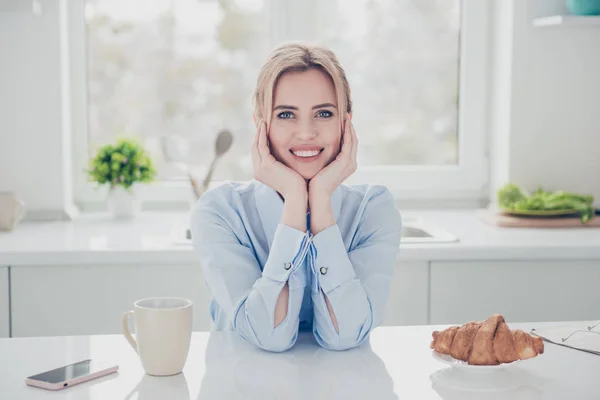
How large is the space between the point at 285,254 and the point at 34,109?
1.68m

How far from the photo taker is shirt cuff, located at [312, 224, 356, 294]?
4.91 feet

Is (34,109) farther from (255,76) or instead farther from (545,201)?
(545,201)

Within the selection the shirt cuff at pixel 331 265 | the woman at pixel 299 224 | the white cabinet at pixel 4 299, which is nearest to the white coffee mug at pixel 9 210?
the white cabinet at pixel 4 299

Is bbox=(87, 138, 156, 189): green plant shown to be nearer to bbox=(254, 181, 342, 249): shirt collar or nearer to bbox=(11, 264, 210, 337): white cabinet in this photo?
bbox=(11, 264, 210, 337): white cabinet

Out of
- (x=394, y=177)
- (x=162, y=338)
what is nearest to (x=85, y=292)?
(x=162, y=338)

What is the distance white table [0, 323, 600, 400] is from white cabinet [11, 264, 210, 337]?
858 millimetres

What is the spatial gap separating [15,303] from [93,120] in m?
1.02

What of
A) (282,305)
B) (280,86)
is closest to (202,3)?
(280,86)

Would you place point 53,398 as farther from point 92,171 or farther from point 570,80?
point 570,80

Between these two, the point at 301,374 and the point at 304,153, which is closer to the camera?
the point at 301,374

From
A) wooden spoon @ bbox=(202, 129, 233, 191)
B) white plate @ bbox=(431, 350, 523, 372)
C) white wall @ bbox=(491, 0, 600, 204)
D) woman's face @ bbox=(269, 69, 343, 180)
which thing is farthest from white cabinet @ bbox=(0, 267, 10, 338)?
white wall @ bbox=(491, 0, 600, 204)

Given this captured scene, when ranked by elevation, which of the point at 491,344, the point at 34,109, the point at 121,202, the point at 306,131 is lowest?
the point at 491,344

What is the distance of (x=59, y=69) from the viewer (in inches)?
112

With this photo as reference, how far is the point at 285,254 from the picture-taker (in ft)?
4.88
